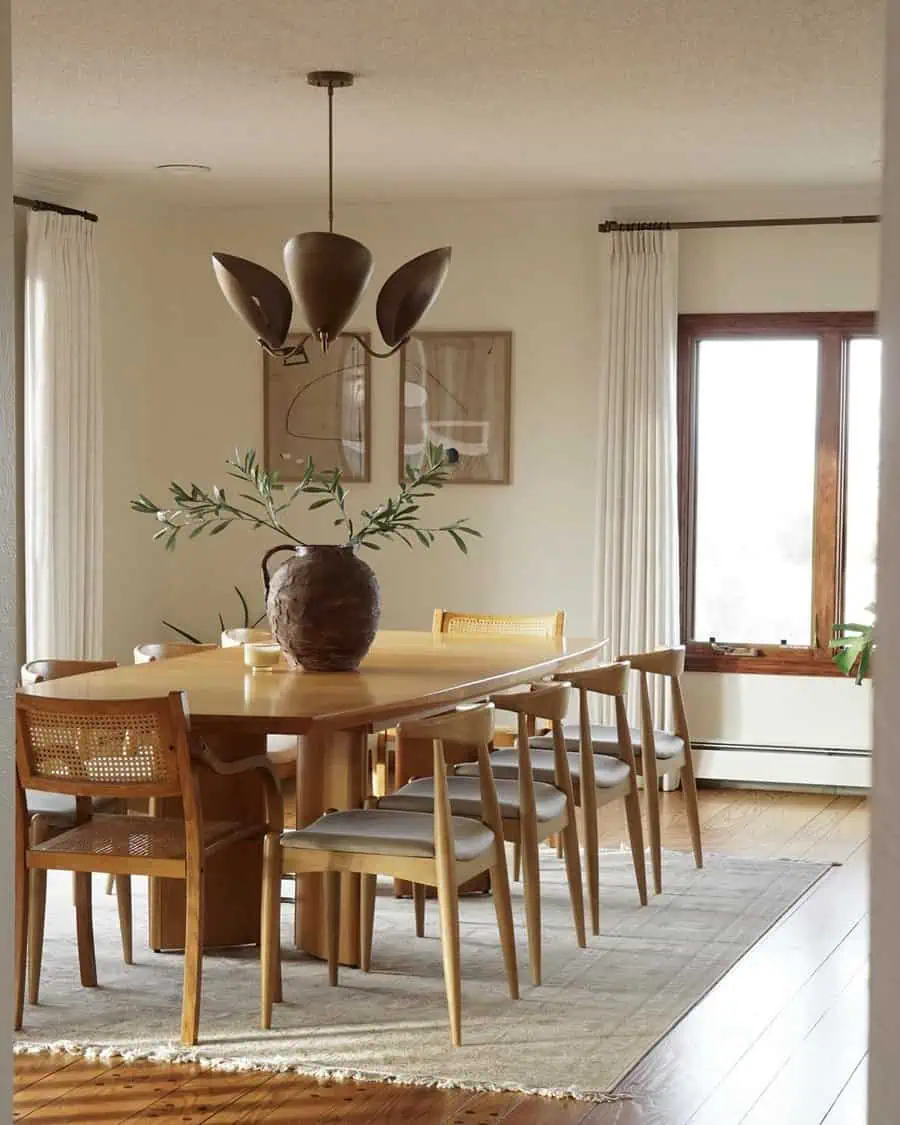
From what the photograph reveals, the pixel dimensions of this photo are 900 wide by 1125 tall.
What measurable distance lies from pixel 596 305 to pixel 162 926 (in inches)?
155

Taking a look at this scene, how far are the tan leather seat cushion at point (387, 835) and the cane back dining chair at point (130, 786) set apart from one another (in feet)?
0.34

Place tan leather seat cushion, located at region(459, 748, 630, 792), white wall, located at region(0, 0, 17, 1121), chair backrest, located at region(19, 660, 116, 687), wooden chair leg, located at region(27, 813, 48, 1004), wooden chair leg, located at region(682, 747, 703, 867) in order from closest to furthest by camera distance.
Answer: white wall, located at region(0, 0, 17, 1121) → wooden chair leg, located at region(27, 813, 48, 1004) → tan leather seat cushion, located at region(459, 748, 630, 792) → chair backrest, located at region(19, 660, 116, 687) → wooden chair leg, located at region(682, 747, 703, 867)

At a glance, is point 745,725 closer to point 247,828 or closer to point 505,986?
point 505,986

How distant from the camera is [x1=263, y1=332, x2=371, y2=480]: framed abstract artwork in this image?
7605 millimetres

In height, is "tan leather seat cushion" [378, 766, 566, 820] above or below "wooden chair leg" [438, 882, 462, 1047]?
above

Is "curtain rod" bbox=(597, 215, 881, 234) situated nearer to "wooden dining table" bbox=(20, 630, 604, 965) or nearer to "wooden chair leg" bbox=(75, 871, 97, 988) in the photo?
"wooden dining table" bbox=(20, 630, 604, 965)

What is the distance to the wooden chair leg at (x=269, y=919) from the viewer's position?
3752 millimetres

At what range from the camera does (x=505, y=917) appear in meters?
4.02

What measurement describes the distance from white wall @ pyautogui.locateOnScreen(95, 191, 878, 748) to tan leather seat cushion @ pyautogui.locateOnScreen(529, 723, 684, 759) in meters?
1.87

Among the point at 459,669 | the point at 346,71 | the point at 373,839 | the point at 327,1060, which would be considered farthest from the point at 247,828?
the point at 346,71

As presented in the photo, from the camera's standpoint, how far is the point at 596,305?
7.39 m

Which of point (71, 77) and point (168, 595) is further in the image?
point (168, 595)

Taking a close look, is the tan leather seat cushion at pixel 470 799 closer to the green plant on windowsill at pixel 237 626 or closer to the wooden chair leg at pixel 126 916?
the wooden chair leg at pixel 126 916

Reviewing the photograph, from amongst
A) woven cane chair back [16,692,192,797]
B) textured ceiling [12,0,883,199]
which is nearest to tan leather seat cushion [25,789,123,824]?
woven cane chair back [16,692,192,797]
